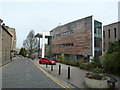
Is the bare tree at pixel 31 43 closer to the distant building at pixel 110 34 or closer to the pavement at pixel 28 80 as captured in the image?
the distant building at pixel 110 34

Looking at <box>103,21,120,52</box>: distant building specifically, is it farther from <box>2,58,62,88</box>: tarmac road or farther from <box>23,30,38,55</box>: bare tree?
<box>23,30,38,55</box>: bare tree

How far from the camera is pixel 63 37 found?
141 ft

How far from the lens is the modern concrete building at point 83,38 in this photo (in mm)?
28641

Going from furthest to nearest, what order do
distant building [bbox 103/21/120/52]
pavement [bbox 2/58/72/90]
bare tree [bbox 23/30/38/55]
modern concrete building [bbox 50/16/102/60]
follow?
bare tree [bbox 23/30/38/55]
distant building [bbox 103/21/120/52]
modern concrete building [bbox 50/16/102/60]
pavement [bbox 2/58/72/90]

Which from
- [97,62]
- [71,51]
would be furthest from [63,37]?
[97,62]

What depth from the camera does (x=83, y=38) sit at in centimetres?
3091

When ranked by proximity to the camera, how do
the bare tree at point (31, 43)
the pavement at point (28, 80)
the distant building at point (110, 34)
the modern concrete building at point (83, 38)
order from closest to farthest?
the pavement at point (28, 80) → the modern concrete building at point (83, 38) → the distant building at point (110, 34) → the bare tree at point (31, 43)

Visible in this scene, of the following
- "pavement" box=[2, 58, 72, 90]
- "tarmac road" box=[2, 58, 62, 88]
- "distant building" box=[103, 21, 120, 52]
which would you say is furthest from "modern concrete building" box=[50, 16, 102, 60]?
"tarmac road" box=[2, 58, 62, 88]

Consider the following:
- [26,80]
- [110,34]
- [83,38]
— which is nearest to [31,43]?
[83,38]

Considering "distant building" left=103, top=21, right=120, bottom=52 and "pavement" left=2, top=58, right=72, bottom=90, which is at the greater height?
"distant building" left=103, top=21, right=120, bottom=52

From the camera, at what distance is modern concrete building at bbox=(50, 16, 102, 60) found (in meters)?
28.6

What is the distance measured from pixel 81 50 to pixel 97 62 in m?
13.2

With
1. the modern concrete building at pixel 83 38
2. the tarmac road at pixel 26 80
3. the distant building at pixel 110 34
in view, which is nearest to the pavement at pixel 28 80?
the tarmac road at pixel 26 80

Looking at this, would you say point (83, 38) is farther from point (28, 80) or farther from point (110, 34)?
point (28, 80)
